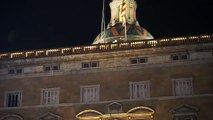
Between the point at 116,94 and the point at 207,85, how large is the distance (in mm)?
8837

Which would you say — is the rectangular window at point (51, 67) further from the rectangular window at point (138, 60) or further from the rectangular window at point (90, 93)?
the rectangular window at point (138, 60)

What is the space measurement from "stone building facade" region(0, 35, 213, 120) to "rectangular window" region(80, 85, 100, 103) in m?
0.08

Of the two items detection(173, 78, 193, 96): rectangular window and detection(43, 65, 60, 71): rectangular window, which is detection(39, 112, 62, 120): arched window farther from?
detection(173, 78, 193, 96): rectangular window

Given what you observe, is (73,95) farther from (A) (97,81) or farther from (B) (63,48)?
(B) (63,48)

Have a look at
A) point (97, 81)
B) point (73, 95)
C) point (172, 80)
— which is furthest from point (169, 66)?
point (73, 95)

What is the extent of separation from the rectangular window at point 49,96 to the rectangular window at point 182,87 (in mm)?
12163

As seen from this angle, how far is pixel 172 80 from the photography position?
3903cm

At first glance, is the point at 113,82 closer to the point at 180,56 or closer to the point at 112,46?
the point at 112,46

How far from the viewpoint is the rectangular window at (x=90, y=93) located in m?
40.4

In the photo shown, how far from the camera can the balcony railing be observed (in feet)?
131

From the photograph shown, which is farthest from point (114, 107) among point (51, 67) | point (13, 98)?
point (13, 98)

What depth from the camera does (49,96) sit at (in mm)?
41875

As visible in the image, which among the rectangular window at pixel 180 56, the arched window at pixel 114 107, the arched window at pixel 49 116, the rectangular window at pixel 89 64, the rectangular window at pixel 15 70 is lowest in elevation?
the arched window at pixel 49 116

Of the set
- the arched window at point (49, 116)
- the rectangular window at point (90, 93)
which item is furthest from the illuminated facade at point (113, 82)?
the arched window at point (49, 116)
